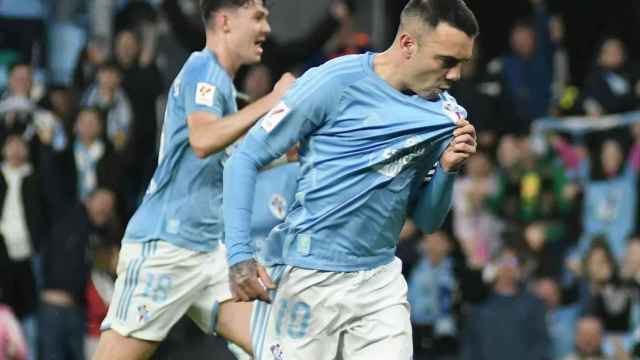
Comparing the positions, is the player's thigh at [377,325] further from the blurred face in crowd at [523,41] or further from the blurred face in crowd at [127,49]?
the blurred face in crowd at [523,41]

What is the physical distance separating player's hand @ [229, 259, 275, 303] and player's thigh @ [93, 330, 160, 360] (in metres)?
1.68

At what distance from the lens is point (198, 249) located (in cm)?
869

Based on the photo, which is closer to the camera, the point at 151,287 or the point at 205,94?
the point at 205,94

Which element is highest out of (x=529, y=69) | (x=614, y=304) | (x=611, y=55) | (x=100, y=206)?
(x=611, y=55)

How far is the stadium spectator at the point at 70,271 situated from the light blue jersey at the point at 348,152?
632 centimetres

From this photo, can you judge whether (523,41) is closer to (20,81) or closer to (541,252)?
(541,252)

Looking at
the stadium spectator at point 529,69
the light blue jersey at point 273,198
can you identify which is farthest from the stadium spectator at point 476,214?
the light blue jersey at point 273,198

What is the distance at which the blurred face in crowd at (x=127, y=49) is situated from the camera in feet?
49.0

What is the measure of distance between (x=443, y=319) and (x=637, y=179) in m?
2.68

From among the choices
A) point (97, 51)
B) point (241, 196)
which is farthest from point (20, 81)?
point (241, 196)

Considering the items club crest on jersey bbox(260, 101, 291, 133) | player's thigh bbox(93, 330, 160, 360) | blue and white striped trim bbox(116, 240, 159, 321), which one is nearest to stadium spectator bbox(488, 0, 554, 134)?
blue and white striped trim bbox(116, 240, 159, 321)

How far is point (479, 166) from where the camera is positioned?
1486cm

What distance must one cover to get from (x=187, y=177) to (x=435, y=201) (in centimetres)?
153

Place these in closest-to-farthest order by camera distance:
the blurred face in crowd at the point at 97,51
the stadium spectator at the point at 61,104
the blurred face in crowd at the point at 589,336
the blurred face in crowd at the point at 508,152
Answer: the blurred face in crowd at the point at 589,336
the stadium spectator at the point at 61,104
the blurred face in crowd at the point at 508,152
the blurred face in crowd at the point at 97,51
